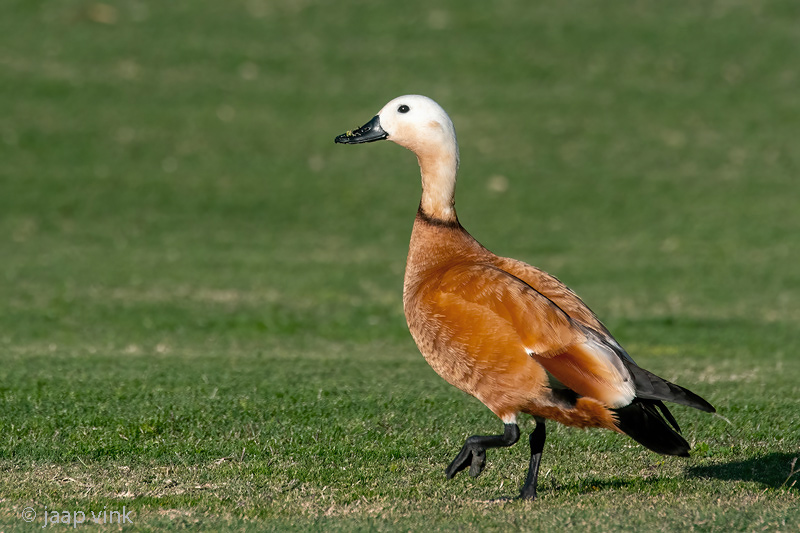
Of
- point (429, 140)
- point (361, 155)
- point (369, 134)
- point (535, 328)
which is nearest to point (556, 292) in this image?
point (535, 328)

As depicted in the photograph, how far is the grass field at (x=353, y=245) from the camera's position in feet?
22.6

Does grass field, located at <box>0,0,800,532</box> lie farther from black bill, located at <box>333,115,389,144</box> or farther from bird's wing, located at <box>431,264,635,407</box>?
black bill, located at <box>333,115,389,144</box>

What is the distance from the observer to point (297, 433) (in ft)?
26.9

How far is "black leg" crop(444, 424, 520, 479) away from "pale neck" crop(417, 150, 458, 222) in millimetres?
1576

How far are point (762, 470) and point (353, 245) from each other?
45.6ft

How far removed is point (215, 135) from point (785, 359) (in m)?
15.7

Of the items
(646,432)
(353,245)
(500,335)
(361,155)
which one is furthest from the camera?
(361,155)

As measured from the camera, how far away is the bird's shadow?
22.2 ft

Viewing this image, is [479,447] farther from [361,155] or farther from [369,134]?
[361,155]

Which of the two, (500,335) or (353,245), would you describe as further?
(353,245)

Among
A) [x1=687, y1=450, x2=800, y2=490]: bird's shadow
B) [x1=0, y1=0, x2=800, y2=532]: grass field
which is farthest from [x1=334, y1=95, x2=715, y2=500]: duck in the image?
[x1=687, y1=450, x2=800, y2=490]: bird's shadow

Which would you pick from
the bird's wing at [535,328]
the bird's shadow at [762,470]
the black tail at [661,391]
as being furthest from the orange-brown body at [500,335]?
the bird's shadow at [762,470]

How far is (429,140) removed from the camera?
7.10m

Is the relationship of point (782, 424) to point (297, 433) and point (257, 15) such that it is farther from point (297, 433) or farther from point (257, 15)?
point (257, 15)
